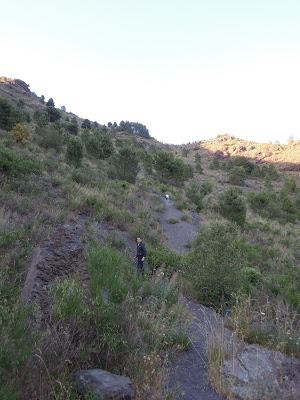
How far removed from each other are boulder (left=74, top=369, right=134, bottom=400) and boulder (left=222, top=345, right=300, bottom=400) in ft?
4.53

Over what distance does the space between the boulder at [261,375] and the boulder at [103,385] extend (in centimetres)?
138

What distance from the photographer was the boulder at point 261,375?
470cm

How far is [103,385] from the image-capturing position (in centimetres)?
398

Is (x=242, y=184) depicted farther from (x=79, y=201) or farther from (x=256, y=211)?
(x=79, y=201)

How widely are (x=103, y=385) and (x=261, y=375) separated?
2.09 m

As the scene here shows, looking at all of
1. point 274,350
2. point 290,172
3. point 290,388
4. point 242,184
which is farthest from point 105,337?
point 290,172

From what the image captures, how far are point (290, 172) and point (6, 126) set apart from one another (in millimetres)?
57355

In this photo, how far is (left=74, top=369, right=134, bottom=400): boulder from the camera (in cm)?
389

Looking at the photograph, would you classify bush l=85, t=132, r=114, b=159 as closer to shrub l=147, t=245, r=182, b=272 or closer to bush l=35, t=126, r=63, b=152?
bush l=35, t=126, r=63, b=152

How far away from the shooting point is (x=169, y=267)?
1143cm

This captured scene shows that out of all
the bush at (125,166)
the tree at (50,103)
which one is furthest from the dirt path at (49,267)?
the tree at (50,103)

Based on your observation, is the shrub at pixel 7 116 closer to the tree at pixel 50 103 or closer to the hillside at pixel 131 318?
the hillside at pixel 131 318

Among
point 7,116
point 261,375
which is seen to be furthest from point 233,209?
point 261,375

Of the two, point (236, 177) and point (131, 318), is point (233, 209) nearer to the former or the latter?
point (131, 318)
